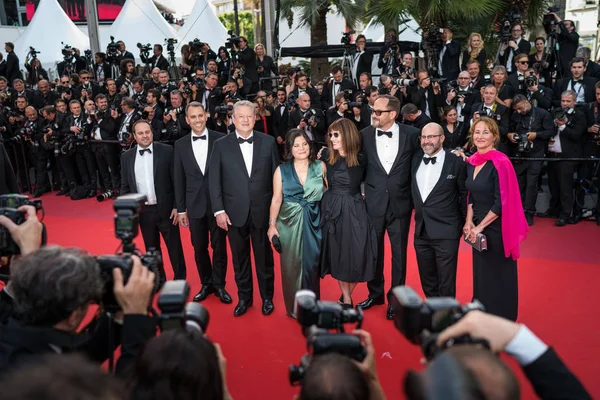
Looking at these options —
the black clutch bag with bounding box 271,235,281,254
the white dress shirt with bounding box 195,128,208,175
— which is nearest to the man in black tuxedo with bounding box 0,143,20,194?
the white dress shirt with bounding box 195,128,208,175

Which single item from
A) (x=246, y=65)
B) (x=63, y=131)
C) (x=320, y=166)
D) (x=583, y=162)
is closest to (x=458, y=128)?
(x=583, y=162)

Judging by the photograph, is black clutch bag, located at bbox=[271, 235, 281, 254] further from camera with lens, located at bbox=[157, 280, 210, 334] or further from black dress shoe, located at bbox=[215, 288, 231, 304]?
camera with lens, located at bbox=[157, 280, 210, 334]

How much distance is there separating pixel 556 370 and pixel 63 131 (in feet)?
28.0

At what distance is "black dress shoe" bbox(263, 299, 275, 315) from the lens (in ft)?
13.6

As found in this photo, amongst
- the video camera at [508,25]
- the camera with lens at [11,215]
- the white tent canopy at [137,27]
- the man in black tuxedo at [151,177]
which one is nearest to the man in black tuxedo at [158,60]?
the white tent canopy at [137,27]

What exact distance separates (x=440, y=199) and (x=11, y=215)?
271cm

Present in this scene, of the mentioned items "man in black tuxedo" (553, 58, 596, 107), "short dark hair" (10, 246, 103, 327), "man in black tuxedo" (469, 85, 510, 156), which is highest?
"man in black tuxedo" (553, 58, 596, 107)

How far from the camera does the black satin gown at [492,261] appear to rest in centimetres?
347

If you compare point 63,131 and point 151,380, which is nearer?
point 151,380

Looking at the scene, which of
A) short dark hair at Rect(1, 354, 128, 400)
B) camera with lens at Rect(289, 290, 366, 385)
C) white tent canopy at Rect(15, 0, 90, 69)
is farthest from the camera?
white tent canopy at Rect(15, 0, 90, 69)

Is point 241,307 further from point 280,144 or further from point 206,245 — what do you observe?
point 280,144

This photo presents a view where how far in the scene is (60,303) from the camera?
61.8 inches

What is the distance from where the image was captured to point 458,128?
626 centimetres

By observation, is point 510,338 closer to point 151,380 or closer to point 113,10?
Result: point 151,380
